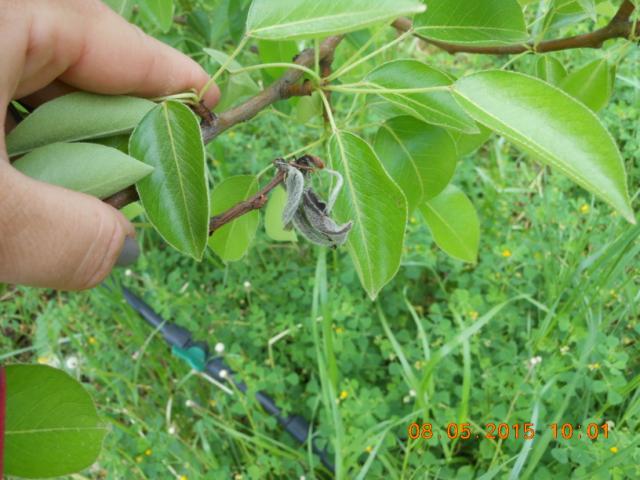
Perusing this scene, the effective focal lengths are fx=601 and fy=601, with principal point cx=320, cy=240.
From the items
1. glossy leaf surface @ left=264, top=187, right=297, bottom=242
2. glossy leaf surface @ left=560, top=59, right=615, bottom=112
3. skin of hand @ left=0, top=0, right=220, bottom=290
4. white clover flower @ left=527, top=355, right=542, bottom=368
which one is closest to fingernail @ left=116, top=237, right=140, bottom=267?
skin of hand @ left=0, top=0, right=220, bottom=290

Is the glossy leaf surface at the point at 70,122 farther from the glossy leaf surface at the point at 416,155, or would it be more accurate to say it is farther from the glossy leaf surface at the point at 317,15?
the glossy leaf surface at the point at 416,155

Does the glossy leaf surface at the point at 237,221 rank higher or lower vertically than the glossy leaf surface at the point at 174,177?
lower

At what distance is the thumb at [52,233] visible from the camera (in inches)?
23.5

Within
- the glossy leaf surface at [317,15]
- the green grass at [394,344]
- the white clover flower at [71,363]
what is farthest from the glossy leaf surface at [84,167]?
the white clover flower at [71,363]

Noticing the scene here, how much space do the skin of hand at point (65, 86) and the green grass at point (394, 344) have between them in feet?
2.02

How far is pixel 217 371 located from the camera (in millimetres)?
1525

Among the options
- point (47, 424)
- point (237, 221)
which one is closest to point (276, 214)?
point (237, 221)

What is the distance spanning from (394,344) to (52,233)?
826mm

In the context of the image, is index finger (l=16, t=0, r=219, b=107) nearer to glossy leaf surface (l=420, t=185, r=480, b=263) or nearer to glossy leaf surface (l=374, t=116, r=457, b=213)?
glossy leaf surface (l=374, t=116, r=457, b=213)

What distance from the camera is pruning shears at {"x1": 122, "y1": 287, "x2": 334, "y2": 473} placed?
1.41m

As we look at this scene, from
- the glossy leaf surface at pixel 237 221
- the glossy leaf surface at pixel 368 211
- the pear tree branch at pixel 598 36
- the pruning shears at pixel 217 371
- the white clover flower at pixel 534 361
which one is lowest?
the pruning shears at pixel 217 371

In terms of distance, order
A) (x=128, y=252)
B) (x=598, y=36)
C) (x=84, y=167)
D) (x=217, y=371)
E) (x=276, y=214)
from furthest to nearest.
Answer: (x=217, y=371)
(x=276, y=214)
(x=128, y=252)
(x=598, y=36)
(x=84, y=167)

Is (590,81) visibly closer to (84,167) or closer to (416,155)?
(416,155)

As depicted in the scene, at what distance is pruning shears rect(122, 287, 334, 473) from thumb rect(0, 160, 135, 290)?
0.71m
